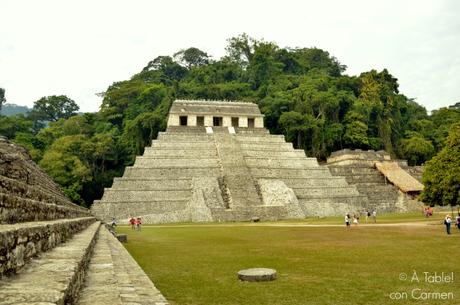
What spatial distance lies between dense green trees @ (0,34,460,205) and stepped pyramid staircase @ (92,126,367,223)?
11572 millimetres

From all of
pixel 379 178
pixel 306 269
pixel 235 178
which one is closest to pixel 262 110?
pixel 379 178

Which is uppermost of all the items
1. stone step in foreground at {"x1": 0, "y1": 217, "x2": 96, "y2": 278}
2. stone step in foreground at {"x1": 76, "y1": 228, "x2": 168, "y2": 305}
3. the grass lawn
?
stone step in foreground at {"x1": 0, "y1": 217, "x2": 96, "y2": 278}

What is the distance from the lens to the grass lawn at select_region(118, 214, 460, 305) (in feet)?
26.9

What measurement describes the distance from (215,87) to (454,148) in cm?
5113

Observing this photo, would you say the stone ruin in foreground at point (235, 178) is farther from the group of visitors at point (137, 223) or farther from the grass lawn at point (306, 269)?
the grass lawn at point (306, 269)

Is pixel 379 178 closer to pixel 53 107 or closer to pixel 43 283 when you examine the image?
pixel 43 283

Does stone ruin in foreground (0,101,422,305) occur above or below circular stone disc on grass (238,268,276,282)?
above

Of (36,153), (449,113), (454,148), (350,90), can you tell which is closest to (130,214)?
(36,153)

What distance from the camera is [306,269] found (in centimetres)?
1133

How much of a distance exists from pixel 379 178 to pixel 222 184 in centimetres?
2337

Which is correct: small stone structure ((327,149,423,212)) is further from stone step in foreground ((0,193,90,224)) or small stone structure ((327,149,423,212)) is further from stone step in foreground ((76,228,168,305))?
stone step in foreground ((0,193,90,224))

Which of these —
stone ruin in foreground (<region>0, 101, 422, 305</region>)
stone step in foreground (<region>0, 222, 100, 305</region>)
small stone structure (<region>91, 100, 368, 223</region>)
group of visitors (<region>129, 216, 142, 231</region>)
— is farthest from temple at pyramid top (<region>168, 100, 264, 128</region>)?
stone step in foreground (<region>0, 222, 100, 305</region>)

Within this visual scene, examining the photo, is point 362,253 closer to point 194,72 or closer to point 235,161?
point 235,161

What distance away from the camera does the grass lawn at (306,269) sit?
820 cm
